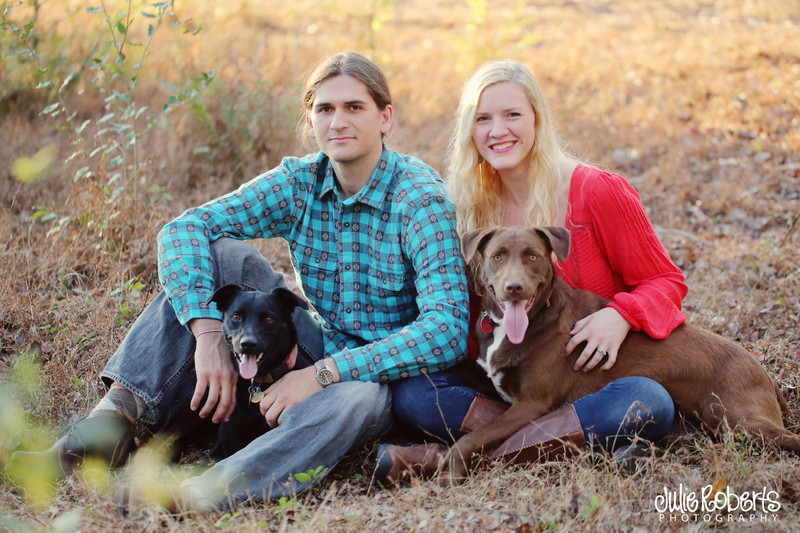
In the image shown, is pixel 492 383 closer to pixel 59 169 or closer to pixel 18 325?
pixel 18 325

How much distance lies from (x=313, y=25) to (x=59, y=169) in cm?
747

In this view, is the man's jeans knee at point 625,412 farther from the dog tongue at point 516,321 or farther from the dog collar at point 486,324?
the dog collar at point 486,324

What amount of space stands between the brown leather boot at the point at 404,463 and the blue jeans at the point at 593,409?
0.53 ft

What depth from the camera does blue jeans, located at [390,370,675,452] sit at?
137 inches

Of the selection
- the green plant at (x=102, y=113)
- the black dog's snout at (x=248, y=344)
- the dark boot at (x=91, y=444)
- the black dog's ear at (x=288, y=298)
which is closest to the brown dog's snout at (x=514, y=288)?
the black dog's ear at (x=288, y=298)

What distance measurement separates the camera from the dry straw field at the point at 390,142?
10.6 ft

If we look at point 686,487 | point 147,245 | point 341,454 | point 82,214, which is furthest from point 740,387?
point 82,214

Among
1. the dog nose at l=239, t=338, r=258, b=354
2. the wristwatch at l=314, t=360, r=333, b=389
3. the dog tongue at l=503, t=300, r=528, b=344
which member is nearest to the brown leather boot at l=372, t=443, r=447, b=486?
the wristwatch at l=314, t=360, r=333, b=389

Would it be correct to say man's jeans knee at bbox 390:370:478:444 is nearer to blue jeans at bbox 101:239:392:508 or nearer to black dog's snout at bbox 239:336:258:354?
blue jeans at bbox 101:239:392:508

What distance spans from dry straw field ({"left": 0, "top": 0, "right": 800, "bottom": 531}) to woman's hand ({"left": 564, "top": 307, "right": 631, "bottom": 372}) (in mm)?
556

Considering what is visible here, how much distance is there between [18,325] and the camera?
16.4ft

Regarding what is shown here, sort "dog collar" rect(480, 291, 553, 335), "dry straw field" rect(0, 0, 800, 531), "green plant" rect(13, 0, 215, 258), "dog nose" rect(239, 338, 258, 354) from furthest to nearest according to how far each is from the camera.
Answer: "green plant" rect(13, 0, 215, 258) < "dog collar" rect(480, 291, 553, 335) < "dog nose" rect(239, 338, 258, 354) < "dry straw field" rect(0, 0, 800, 531)

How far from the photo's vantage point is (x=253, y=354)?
367cm

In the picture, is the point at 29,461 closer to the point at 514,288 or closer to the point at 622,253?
the point at 514,288
